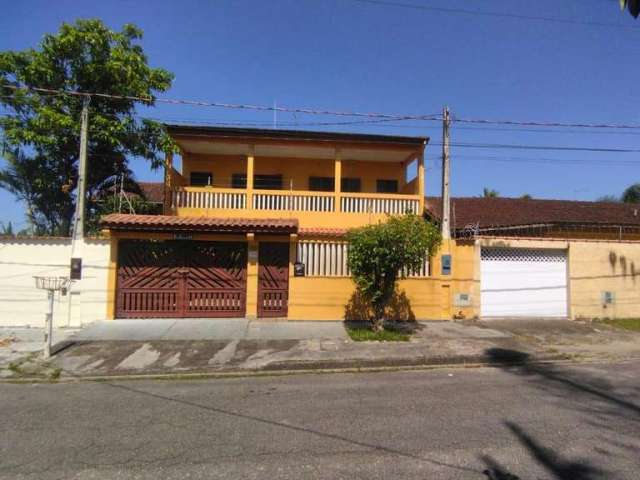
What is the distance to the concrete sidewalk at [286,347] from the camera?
23.2ft

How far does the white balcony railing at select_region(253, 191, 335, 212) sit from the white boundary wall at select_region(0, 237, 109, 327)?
5224 millimetres

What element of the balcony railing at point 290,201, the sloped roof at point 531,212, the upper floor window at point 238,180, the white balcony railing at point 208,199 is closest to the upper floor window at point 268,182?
the upper floor window at point 238,180

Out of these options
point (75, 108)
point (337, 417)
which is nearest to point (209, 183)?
point (75, 108)

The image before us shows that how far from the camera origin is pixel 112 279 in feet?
33.4

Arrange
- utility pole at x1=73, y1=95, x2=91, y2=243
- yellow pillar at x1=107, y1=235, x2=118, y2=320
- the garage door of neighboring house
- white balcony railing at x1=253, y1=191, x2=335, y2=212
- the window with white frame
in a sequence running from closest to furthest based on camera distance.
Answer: utility pole at x1=73, y1=95, x2=91, y2=243 < yellow pillar at x1=107, y1=235, x2=118, y2=320 < the garage door of neighboring house < the window with white frame < white balcony railing at x1=253, y1=191, x2=335, y2=212

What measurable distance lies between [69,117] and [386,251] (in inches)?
389

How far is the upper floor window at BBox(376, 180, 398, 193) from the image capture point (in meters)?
16.0

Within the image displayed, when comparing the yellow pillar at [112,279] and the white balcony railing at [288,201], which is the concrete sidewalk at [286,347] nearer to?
the yellow pillar at [112,279]

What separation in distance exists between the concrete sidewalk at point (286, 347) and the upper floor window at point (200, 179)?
6.78 meters

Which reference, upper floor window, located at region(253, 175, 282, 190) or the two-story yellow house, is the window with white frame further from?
upper floor window, located at region(253, 175, 282, 190)

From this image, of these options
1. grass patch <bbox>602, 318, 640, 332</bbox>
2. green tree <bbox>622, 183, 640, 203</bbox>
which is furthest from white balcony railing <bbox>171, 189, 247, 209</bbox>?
green tree <bbox>622, 183, 640, 203</bbox>

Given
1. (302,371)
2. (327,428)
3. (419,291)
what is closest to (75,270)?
(302,371)

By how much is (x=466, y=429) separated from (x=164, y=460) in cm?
297

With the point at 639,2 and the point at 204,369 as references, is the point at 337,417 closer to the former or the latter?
the point at 204,369
